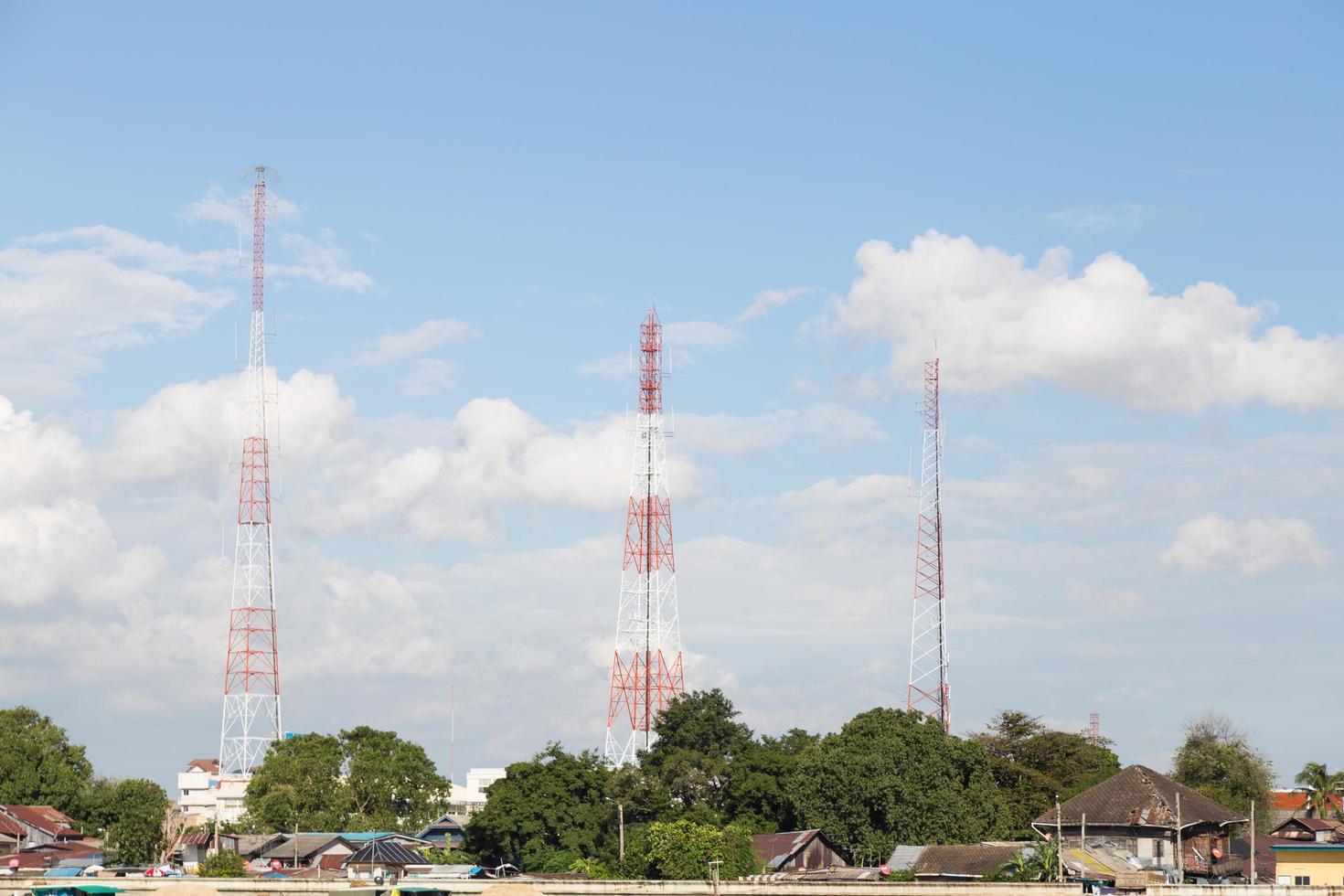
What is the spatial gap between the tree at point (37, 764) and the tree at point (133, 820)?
33.8 ft

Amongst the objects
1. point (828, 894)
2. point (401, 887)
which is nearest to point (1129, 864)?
point (828, 894)

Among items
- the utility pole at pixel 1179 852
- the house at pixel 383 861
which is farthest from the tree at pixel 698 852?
the utility pole at pixel 1179 852

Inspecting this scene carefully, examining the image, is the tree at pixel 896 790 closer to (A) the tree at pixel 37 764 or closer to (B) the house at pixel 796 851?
(B) the house at pixel 796 851

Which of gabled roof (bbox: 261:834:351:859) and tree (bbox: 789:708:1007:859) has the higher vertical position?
tree (bbox: 789:708:1007:859)

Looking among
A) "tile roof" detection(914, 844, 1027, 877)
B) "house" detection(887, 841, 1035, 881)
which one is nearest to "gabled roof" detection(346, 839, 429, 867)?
"house" detection(887, 841, 1035, 881)

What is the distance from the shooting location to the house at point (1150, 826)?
268 ft

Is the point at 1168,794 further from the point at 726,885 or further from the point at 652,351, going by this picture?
the point at 652,351

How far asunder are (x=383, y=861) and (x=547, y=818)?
31.5ft

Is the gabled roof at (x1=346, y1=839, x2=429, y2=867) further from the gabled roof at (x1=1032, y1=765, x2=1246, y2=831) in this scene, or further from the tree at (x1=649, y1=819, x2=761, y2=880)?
the gabled roof at (x1=1032, y1=765, x2=1246, y2=831)

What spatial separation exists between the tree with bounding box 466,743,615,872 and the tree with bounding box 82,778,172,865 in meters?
22.5

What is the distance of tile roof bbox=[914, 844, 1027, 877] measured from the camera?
7500cm

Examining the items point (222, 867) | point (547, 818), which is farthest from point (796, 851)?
point (222, 867)

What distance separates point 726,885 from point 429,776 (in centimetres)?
4591

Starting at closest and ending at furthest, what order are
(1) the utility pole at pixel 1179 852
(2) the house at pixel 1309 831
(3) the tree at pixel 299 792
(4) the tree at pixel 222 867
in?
(2) the house at pixel 1309 831 → (1) the utility pole at pixel 1179 852 → (4) the tree at pixel 222 867 → (3) the tree at pixel 299 792
